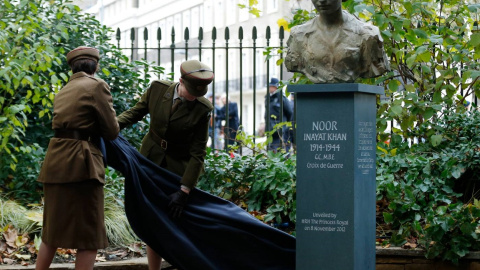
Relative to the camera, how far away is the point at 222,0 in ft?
156

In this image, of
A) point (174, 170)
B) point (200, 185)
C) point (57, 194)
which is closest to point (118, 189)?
point (200, 185)

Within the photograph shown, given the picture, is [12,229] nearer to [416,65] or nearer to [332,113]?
[332,113]

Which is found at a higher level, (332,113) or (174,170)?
(332,113)

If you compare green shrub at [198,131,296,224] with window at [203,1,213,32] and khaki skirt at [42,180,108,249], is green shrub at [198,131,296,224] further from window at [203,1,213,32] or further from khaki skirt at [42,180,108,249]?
→ window at [203,1,213,32]

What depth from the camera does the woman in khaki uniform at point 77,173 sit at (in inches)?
254

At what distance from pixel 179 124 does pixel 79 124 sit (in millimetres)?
901

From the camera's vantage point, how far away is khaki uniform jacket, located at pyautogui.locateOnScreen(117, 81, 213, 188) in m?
7.04

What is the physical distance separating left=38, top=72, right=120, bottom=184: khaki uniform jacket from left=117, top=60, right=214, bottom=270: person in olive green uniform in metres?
0.66

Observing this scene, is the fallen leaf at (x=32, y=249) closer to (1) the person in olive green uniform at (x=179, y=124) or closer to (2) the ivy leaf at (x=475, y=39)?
(1) the person in olive green uniform at (x=179, y=124)

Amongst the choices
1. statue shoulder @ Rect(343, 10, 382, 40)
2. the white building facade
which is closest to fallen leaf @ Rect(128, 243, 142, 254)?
statue shoulder @ Rect(343, 10, 382, 40)

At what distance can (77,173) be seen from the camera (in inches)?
253

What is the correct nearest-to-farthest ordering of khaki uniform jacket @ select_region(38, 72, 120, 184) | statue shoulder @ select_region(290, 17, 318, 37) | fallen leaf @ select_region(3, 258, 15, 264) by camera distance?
khaki uniform jacket @ select_region(38, 72, 120, 184)
statue shoulder @ select_region(290, 17, 318, 37)
fallen leaf @ select_region(3, 258, 15, 264)

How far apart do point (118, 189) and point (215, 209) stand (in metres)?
2.22

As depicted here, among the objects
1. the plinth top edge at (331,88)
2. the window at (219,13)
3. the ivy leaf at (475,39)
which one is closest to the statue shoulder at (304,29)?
the plinth top edge at (331,88)
